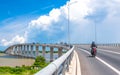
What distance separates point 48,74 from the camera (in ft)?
21.2

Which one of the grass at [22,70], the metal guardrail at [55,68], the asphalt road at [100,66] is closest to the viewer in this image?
the metal guardrail at [55,68]

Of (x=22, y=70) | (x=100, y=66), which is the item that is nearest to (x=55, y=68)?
(x=100, y=66)

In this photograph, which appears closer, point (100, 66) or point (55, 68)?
point (55, 68)

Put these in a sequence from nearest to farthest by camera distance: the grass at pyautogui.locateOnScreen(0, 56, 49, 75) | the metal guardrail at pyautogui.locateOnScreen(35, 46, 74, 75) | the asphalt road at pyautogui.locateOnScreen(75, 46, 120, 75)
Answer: the metal guardrail at pyautogui.locateOnScreen(35, 46, 74, 75)
the asphalt road at pyautogui.locateOnScreen(75, 46, 120, 75)
the grass at pyautogui.locateOnScreen(0, 56, 49, 75)

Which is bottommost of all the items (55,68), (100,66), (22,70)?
(22,70)

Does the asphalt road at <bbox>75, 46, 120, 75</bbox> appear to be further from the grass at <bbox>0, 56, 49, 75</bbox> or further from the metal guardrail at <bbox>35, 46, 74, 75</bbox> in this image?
the grass at <bbox>0, 56, 49, 75</bbox>

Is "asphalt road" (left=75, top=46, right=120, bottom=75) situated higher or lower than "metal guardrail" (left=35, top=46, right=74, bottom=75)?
lower

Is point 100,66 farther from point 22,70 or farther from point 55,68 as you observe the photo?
point 22,70

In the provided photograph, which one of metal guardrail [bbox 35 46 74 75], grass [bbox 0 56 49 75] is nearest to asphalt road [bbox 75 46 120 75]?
metal guardrail [bbox 35 46 74 75]

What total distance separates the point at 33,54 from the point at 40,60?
2515 inches

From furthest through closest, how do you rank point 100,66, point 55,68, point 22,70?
point 22,70 < point 100,66 < point 55,68

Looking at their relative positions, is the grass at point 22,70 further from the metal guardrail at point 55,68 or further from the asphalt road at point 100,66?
the metal guardrail at point 55,68

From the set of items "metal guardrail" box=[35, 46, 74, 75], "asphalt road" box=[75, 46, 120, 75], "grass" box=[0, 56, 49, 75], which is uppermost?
"metal guardrail" box=[35, 46, 74, 75]

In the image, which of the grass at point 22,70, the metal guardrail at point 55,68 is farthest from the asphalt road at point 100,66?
the grass at point 22,70
